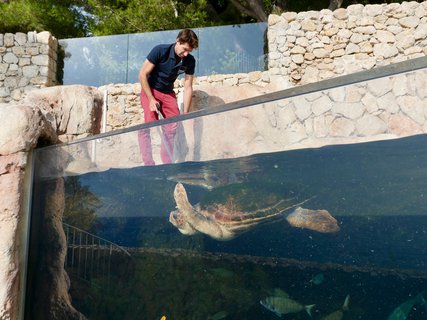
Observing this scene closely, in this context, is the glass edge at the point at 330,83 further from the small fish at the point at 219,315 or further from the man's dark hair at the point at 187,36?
the man's dark hair at the point at 187,36

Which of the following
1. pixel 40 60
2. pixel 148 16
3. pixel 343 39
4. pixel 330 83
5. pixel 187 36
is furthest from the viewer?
pixel 148 16

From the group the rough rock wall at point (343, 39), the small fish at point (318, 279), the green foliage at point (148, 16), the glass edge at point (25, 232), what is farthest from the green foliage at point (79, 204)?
the green foliage at point (148, 16)

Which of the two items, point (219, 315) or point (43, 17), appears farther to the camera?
point (43, 17)

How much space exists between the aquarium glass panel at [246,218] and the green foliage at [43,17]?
8365 millimetres

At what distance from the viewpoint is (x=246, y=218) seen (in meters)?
1.55

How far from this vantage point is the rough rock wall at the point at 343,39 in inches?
257

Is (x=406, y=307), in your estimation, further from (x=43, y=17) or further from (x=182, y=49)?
(x=43, y=17)

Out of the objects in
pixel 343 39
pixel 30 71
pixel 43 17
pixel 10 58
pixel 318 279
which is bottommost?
pixel 318 279

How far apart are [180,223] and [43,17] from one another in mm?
9471

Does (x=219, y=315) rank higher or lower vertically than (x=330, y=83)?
lower

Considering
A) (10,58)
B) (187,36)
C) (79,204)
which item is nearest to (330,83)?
(79,204)

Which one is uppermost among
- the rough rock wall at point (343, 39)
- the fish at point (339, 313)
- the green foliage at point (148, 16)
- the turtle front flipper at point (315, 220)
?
the green foliage at point (148, 16)

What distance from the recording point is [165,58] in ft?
11.2

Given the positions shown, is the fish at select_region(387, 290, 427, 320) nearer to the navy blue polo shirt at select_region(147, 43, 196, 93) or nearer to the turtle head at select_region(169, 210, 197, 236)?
the turtle head at select_region(169, 210, 197, 236)
